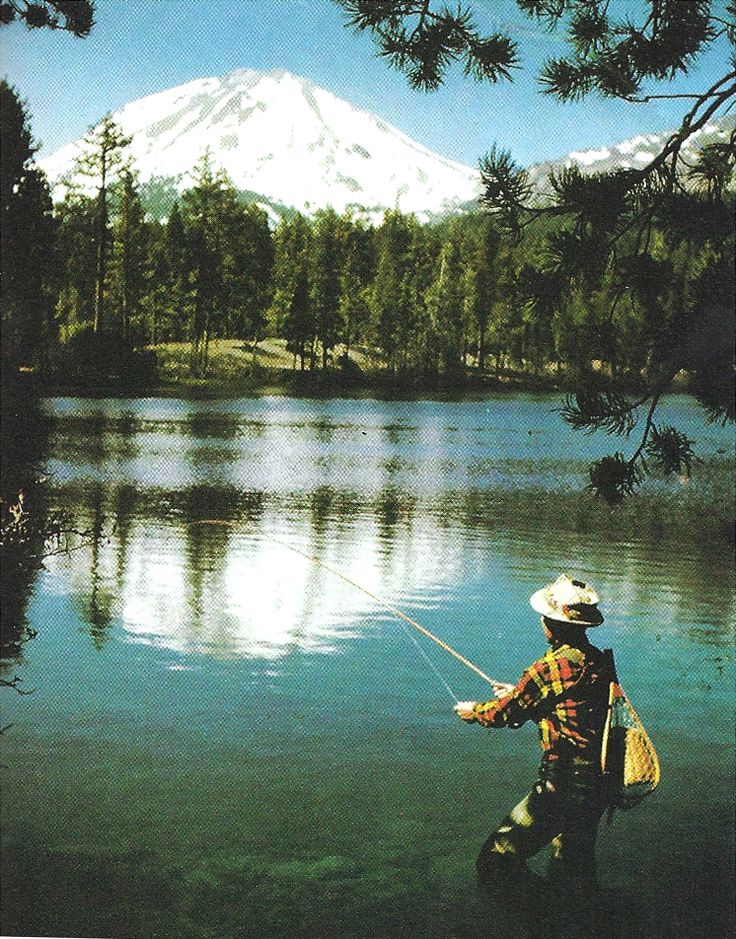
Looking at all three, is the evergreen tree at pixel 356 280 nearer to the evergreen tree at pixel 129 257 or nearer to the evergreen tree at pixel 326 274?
the evergreen tree at pixel 326 274

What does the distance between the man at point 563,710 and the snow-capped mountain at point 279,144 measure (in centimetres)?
154

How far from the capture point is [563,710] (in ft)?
9.29

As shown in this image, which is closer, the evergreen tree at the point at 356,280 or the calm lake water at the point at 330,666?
the calm lake water at the point at 330,666

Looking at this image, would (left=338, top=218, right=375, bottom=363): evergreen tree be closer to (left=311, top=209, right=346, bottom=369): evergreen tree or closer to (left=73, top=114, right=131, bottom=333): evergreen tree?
(left=311, top=209, right=346, bottom=369): evergreen tree

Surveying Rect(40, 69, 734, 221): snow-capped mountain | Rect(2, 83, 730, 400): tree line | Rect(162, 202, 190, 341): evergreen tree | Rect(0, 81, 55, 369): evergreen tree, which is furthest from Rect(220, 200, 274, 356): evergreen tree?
Rect(0, 81, 55, 369): evergreen tree

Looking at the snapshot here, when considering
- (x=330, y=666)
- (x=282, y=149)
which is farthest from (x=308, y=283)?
(x=330, y=666)

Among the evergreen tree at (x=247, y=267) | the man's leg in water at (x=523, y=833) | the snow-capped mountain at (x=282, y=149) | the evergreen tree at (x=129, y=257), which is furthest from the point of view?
the evergreen tree at (x=247, y=267)

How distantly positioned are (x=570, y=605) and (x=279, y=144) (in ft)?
7.95

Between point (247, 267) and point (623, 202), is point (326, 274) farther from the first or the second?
point (623, 202)

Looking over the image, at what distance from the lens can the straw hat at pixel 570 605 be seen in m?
2.74

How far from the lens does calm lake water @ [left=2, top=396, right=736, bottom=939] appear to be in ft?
11.0

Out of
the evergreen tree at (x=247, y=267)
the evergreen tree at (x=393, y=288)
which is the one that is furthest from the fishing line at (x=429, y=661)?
the evergreen tree at (x=247, y=267)

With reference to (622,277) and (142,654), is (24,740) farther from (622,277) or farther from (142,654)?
(622,277)

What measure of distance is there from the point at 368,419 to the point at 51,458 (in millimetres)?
1482
